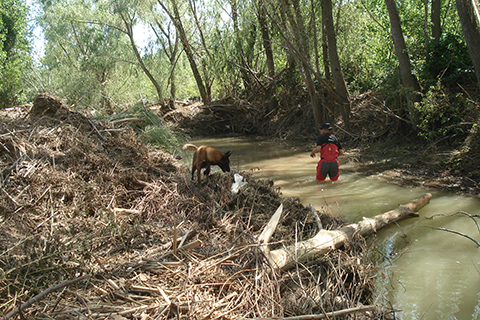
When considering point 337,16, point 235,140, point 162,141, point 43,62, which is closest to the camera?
point 162,141

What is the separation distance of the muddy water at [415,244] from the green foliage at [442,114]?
257 cm

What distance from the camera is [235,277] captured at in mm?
3938

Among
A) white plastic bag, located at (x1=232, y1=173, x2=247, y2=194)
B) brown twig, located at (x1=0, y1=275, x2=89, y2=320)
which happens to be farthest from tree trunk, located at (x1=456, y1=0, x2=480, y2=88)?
brown twig, located at (x1=0, y1=275, x2=89, y2=320)

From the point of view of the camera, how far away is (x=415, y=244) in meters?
5.63

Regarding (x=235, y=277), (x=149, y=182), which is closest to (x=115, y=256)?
(x=235, y=277)

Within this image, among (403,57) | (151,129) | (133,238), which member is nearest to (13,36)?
(151,129)

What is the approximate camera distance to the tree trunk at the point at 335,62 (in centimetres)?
1416

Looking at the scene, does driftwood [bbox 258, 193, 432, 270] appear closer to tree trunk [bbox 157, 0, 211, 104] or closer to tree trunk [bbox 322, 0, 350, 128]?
tree trunk [bbox 322, 0, 350, 128]

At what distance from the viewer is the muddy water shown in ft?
13.7

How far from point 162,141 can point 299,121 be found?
37.8ft

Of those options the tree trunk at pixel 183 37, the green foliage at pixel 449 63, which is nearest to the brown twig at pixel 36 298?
the green foliage at pixel 449 63

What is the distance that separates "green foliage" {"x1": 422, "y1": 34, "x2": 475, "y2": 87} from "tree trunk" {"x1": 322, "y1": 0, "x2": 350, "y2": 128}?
329 cm

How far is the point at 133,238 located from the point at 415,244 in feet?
14.4

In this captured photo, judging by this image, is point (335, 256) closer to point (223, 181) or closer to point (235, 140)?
point (223, 181)
